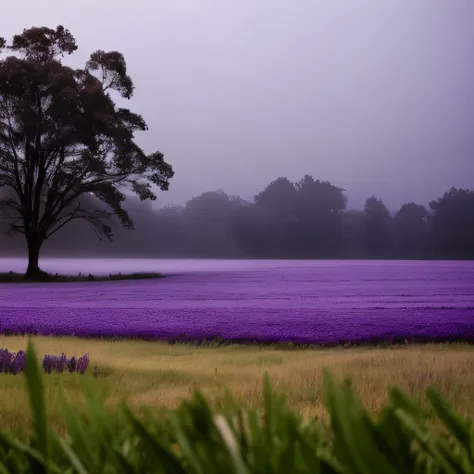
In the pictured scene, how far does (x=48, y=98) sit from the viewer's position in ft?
73.0

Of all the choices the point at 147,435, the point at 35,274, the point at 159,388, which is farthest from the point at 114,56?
the point at 147,435

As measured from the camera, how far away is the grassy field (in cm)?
229

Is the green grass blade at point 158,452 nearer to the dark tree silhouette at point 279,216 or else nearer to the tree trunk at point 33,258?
the tree trunk at point 33,258

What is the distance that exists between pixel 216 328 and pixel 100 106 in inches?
730

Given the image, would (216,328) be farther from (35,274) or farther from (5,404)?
(35,274)

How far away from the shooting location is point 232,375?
3.29m

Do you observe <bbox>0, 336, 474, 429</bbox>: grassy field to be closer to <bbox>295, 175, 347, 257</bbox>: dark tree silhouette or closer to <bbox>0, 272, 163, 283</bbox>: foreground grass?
<bbox>0, 272, 163, 283</bbox>: foreground grass

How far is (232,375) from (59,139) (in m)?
19.9

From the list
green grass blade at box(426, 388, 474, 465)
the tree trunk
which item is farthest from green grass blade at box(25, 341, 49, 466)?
the tree trunk

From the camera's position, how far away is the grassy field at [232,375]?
2295 millimetres

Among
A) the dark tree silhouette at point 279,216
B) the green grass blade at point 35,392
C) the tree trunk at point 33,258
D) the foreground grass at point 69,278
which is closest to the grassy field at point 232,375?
the green grass blade at point 35,392

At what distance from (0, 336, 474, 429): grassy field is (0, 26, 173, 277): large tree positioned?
58.1 feet

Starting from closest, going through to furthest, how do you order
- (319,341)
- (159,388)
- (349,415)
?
1. (349,415)
2. (159,388)
3. (319,341)

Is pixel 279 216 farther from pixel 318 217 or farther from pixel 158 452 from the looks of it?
pixel 158 452
